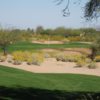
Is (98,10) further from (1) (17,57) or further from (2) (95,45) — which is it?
(2) (95,45)

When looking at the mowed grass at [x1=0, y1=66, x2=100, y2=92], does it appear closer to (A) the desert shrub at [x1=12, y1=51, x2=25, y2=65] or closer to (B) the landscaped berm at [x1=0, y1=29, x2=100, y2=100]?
(B) the landscaped berm at [x1=0, y1=29, x2=100, y2=100]

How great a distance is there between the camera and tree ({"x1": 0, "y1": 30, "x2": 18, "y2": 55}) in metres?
51.3

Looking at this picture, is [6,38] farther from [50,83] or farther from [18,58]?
[50,83]

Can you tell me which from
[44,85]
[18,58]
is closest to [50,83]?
[44,85]

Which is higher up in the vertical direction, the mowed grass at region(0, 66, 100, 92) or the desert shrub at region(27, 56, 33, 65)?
the mowed grass at region(0, 66, 100, 92)

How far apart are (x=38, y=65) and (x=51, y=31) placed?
286 ft

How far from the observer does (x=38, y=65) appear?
3759 centimetres

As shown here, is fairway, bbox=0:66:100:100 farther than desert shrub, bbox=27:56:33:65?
No

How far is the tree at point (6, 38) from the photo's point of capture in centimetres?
5131

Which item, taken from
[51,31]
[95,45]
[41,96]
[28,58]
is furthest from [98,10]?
[51,31]

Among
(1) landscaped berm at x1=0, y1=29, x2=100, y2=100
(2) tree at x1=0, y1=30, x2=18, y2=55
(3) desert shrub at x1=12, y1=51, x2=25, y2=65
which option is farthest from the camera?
(2) tree at x1=0, y1=30, x2=18, y2=55

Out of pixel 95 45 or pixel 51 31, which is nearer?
pixel 95 45

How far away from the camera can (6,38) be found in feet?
169

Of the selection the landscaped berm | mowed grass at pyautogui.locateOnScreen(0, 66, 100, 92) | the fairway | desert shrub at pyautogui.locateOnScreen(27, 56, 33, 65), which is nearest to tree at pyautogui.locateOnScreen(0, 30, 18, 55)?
A: the landscaped berm
